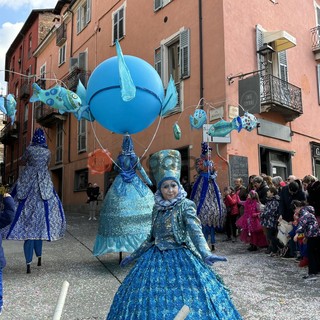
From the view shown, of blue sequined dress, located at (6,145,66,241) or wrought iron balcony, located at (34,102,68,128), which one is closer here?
blue sequined dress, located at (6,145,66,241)

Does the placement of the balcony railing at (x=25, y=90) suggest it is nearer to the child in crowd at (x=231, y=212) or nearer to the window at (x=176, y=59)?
the window at (x=176, y=59)

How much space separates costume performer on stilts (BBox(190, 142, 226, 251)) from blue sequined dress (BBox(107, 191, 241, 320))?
→ 4.40 meters

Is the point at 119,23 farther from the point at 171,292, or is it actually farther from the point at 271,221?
the point at 171,292

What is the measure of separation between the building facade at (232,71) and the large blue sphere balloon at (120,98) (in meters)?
3.05

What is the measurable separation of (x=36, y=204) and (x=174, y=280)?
11.9 ft

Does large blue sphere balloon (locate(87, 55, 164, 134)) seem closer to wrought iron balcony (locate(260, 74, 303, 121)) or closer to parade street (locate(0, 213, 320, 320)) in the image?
parade street (locate(0, 213, 320, 320))

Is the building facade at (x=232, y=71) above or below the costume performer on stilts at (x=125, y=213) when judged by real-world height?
above

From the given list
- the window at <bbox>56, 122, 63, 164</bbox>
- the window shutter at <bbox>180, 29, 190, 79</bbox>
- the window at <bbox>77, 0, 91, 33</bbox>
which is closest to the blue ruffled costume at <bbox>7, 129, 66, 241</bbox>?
the window shutter at <bbox>180, 29, 190, 79</bbox>

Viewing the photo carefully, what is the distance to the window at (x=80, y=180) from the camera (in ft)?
57.7

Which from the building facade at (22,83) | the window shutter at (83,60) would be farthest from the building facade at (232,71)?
the building facade at (22,83)

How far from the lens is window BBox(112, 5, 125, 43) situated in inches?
610

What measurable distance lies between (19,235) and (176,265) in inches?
135

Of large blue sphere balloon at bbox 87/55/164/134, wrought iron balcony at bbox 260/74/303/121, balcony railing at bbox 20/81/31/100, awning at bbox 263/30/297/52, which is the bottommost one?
large blue sphere balloon at bbox 87/55/164/134

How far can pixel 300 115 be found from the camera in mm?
12953
